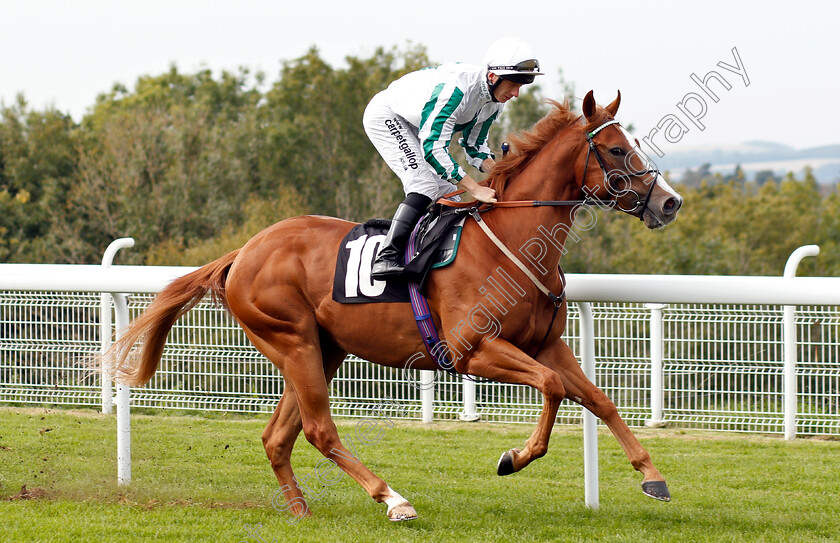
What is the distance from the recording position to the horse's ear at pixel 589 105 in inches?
155

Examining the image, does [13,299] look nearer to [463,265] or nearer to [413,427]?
[413,427]

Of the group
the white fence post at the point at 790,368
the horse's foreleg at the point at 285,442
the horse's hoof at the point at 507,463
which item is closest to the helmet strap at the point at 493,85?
the horse's hoof at the point at 507,463

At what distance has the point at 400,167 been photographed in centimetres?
446

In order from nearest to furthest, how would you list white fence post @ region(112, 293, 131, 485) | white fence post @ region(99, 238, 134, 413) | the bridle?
the bridle, white fence post @ region(112, 293, 131, 485), white fence post @ region(99, 238, 134, 413)

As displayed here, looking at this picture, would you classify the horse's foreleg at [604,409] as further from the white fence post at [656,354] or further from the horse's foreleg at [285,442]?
the white fence post at [656,354]

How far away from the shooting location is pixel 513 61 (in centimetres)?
405

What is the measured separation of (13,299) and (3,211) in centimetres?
1302

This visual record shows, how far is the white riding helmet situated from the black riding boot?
0.73 m

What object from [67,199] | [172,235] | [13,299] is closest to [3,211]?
[67,199]

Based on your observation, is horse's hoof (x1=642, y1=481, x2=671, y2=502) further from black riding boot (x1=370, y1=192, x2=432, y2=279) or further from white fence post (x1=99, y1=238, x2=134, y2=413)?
white fence post (x1=99, y1=238, x2=134, y2=413)

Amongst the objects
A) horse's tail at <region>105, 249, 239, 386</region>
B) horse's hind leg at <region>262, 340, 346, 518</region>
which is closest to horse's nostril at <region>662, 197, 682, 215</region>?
horse's hind leg at <region>262, 340, 346, 518</region>

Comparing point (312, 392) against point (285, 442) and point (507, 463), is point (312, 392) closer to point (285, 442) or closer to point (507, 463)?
point (285, 442)

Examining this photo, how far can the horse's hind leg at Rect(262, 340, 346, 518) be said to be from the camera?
460 centimetres

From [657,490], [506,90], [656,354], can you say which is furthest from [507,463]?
[656,354]
